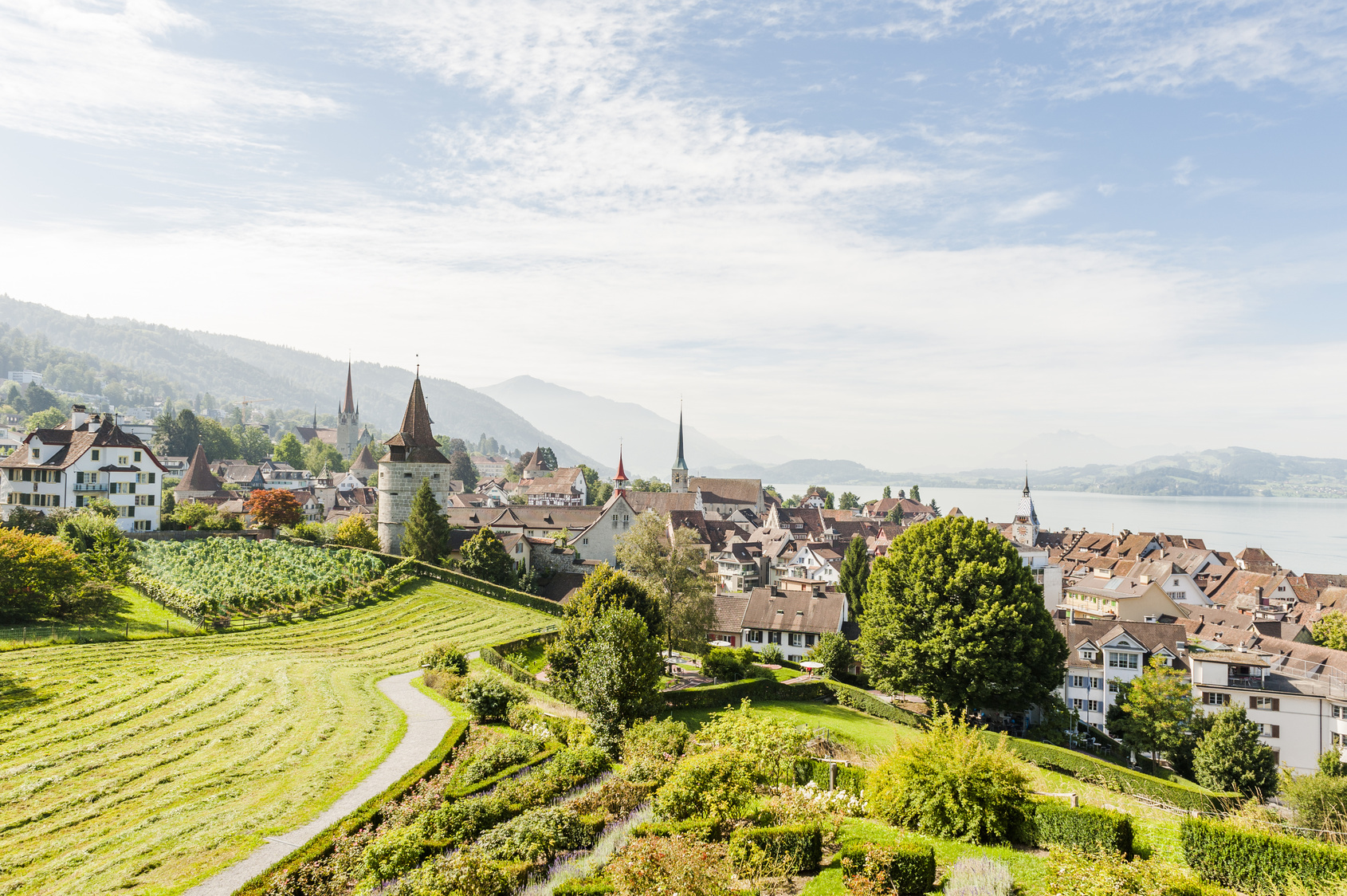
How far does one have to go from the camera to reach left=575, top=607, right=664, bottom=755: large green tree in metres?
24.0

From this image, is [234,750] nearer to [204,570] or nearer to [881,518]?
[204,570]

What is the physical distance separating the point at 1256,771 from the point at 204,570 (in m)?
57.7

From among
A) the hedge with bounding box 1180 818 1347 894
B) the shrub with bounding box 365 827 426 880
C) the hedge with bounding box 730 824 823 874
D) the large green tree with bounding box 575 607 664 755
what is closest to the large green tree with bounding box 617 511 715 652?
the large green tree with bounding box 575 607 664 755

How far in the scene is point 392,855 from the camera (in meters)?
13.9

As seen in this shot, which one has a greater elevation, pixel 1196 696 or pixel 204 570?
pixel 204 570

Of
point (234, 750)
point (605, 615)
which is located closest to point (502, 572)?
point (605, 615)

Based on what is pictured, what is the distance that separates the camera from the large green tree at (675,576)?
144ft

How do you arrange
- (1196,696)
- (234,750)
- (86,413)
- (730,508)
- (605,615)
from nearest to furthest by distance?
(234,750) < (605,615) < (1196,696) < (86,413) < (730,508)

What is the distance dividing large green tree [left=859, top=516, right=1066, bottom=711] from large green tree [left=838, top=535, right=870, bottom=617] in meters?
21.1

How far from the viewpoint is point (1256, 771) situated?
35750 mm

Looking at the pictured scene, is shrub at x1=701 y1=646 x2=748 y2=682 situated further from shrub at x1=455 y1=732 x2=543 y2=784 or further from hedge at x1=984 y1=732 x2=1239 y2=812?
shrub at x1=455 y1=732 x2=543 y2=784

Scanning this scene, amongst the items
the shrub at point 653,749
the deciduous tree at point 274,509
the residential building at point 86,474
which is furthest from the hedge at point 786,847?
the deciduous tree at point 274,509

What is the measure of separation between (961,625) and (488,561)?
33.7 metres

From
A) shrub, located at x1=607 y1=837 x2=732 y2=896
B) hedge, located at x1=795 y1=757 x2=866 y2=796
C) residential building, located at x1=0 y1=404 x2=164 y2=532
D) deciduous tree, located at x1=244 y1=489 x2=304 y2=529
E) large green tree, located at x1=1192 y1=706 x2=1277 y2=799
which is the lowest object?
large green tree, located at x1=1192 y1=706 x2=1277 y2=799
